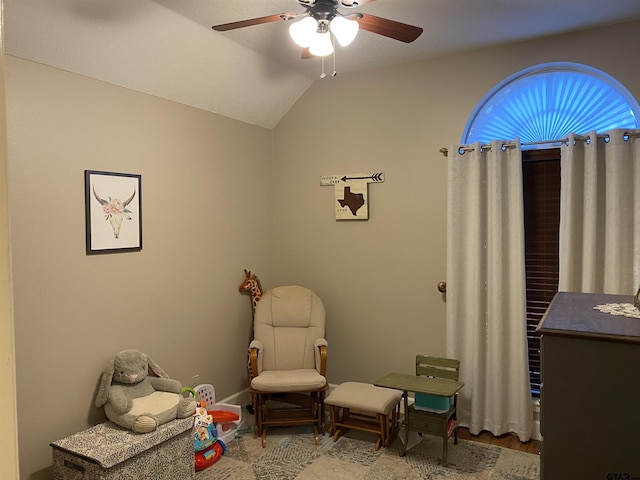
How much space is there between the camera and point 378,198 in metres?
3.95

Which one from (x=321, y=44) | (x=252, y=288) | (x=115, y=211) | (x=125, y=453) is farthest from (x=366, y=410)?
(x=321, y=44)

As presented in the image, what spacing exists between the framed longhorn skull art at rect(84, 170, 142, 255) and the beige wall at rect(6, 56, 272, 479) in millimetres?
50

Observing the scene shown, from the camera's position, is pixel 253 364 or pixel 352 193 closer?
pixel 253 364

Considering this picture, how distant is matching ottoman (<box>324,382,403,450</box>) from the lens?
3.31m

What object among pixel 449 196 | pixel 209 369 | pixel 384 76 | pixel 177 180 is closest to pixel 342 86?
pixel 384 76

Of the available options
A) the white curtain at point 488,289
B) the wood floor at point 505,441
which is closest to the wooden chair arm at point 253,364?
the white curtain at point 488,289

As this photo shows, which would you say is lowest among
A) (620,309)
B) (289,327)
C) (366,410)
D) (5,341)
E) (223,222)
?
(366,410)

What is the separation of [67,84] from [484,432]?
344 centimetres

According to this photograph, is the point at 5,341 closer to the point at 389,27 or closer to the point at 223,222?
the point at 389,27

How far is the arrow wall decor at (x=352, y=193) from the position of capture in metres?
3.98

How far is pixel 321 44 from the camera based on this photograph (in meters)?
2.33

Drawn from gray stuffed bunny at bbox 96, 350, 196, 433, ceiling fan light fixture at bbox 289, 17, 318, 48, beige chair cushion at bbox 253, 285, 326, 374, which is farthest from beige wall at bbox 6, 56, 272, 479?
ceiling fan light fixture at bbox 289, 17, 318, 48

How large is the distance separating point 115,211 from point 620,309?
103 inches

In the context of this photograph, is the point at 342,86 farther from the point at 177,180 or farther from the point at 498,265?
the point at 498,265
